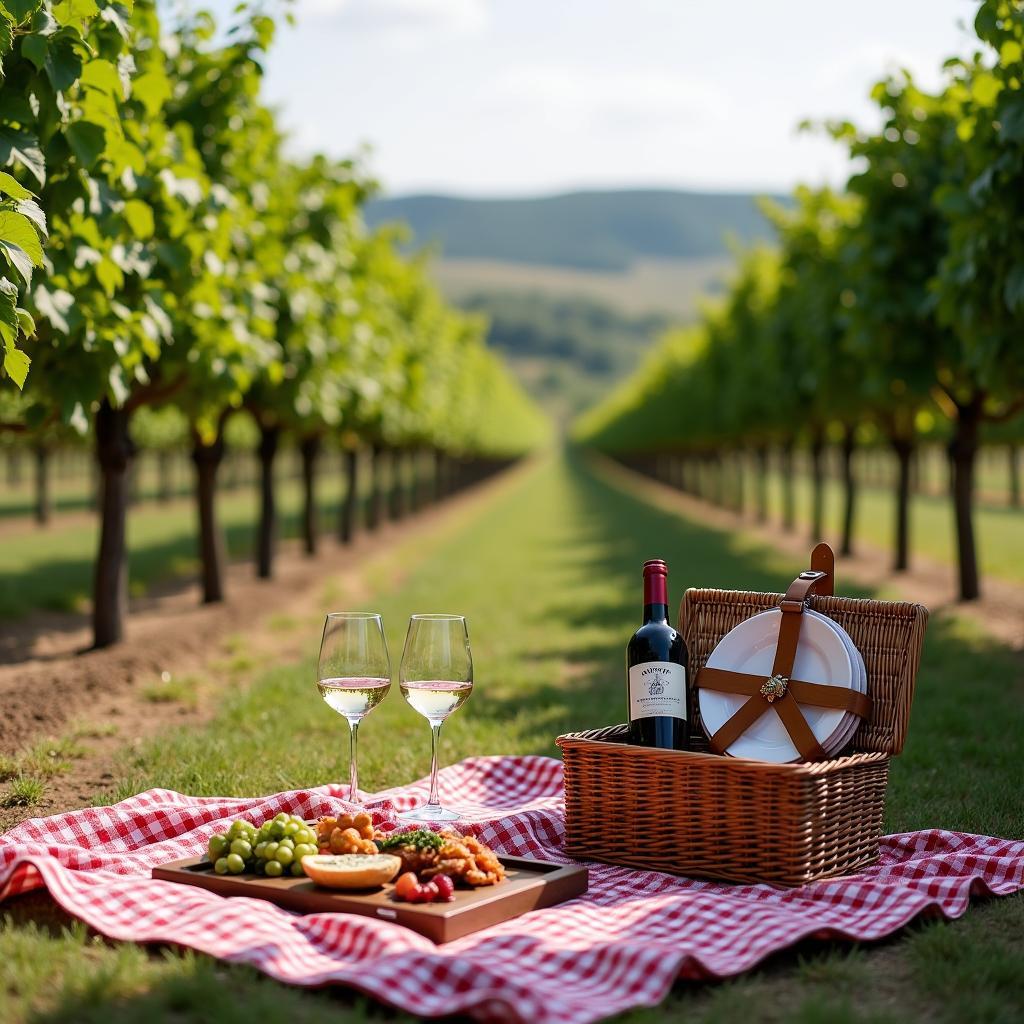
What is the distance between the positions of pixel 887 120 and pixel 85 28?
9.39 m

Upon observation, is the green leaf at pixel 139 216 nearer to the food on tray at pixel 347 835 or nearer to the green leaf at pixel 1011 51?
the food on tray at pixel 347 835

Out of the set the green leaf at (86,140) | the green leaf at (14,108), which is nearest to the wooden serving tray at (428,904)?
the green leaf at (14,108)

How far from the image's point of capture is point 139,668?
9711mm

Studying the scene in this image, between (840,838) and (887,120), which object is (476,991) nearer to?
(840,838)

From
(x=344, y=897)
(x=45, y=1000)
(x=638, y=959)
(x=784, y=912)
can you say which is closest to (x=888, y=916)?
(x=784, y=912)

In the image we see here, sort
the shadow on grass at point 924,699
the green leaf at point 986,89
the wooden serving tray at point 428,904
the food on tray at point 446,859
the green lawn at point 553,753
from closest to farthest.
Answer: the green lawn at point 553,753 → the wooden serving tray at point 428,904 → the food on tray at point 446,859 → the shadow on grass at point 924,699 → the green leaf at point 986,89

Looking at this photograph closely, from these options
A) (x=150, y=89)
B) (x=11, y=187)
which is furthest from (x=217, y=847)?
(x=150, y=89)

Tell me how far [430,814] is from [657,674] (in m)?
1.07

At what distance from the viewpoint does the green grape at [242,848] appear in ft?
14.1

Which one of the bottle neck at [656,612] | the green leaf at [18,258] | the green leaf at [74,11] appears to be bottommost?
the bottle neck at [656,612]

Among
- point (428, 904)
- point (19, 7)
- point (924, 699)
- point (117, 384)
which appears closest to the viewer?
point (428, 904)

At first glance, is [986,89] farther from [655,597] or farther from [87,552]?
[87,552]

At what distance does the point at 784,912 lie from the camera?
13.6 feet

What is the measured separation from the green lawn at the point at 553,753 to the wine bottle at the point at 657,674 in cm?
108
